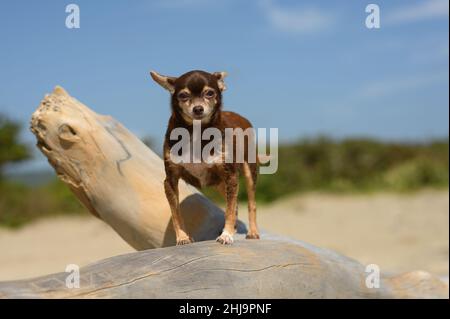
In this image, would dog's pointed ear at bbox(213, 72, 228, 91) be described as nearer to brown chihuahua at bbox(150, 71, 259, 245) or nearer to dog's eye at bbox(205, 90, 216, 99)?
brown chihuahua at bbox(150, 71, 259, 245)

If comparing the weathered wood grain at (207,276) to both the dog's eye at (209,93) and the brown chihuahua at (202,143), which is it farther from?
the dog's eye at (209,93)

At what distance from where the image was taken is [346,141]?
18.9 m

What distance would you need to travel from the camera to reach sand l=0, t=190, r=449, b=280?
11086mm

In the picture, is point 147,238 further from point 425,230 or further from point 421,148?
point 421,148

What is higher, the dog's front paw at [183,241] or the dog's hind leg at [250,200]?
the dog's hind leg at [250,200]

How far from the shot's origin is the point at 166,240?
18.0ft

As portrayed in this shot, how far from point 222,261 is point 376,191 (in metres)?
12.5

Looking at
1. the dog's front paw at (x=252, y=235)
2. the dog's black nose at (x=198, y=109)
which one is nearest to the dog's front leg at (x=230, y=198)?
the dog's front paw at (x=252, y=235)

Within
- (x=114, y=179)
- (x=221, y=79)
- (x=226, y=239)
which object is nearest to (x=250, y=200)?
(x=226, y=239)

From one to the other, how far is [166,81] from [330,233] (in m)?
9.66

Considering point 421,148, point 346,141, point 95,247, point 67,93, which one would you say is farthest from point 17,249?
point 421,148

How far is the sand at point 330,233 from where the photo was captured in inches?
436

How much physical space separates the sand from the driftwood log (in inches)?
195

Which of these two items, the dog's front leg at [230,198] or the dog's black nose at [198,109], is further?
the dog's front leg at [230,198]
